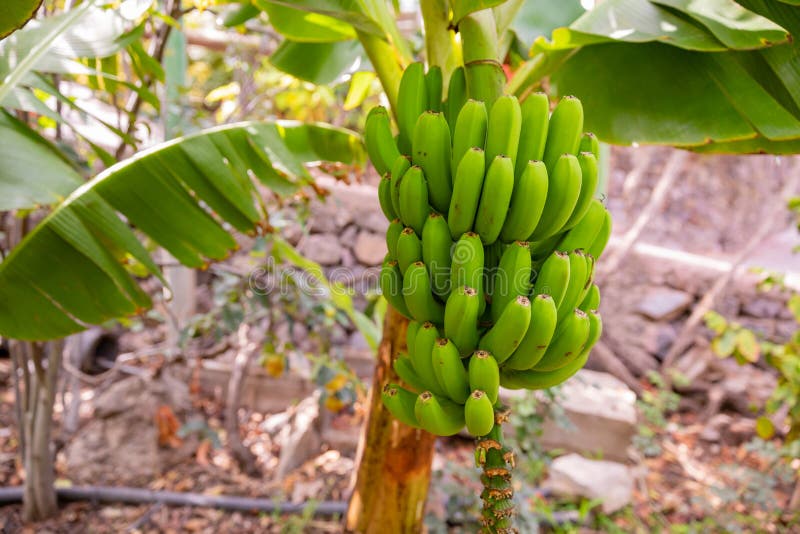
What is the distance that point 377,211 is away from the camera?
3.59 metres

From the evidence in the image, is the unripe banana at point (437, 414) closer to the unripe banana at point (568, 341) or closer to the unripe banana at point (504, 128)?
the unripe banana at point (568, 341)

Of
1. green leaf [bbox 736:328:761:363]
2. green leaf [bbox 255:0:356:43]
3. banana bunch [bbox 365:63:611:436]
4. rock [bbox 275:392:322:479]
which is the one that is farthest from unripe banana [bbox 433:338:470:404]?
green leaf [bbox 736:328:761:363]

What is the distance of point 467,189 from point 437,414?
0.31m

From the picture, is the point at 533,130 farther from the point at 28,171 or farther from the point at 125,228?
the point at 28,171

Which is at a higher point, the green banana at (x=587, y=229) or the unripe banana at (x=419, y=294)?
the green banana at (x=587, y=229)

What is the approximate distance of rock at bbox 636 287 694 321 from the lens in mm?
3793

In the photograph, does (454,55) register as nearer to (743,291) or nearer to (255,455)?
(255,455)

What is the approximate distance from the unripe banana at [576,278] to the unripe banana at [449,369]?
171mm

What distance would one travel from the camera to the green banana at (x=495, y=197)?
0.69m

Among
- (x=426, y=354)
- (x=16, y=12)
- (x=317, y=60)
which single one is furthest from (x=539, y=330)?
(x=317, y=60)

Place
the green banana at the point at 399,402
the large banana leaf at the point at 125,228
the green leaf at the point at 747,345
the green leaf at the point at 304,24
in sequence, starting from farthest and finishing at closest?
the green leaf at the point at 747,345 < the green leaf at the point at 304,24 < the large banana leaf at the point at 125,228 < the green banana at the point at 399,402

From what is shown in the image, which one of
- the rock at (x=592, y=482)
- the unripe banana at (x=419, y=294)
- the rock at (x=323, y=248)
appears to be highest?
the rock at (x=323, y=248)

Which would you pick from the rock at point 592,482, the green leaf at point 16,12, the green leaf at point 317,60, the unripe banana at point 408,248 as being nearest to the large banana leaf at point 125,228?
the green leaf at point 317,60

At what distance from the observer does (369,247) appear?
143 inches
